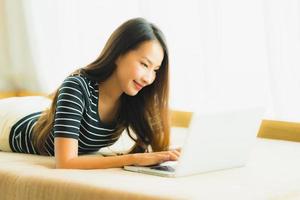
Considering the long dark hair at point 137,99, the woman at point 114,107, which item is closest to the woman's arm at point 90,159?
the woman at point 114,107

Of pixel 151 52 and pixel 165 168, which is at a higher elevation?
pixel 151 52

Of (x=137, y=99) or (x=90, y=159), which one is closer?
(x=90, y=159)

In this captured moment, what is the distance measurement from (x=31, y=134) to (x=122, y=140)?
404mm

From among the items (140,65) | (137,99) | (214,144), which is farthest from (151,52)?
(214,144)

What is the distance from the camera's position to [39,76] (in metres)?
3.47

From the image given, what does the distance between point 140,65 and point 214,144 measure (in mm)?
354

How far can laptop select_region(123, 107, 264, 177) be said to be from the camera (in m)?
1.82

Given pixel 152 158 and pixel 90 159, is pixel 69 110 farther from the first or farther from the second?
pixel 152 158

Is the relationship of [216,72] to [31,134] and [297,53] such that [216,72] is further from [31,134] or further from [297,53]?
[31,134]

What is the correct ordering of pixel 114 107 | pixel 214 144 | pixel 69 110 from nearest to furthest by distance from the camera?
1. pixel 214 144
2. pixel 69 110
3. pixel 114 107

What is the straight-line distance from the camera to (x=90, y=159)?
198cm

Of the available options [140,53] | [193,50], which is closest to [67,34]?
[193,50]

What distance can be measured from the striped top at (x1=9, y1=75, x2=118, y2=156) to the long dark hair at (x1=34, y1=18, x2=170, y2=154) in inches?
1.6

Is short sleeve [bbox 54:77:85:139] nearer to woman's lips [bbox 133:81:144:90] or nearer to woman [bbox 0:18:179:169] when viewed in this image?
woman [bbox 0:18:179:169]
